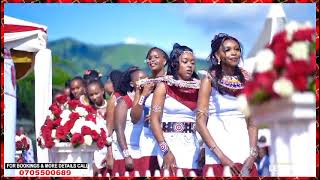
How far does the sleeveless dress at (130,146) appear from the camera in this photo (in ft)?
16.5

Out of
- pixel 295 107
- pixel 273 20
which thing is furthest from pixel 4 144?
pixel 295 107

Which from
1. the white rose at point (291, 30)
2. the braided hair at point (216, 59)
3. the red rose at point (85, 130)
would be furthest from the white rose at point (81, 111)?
the white rose at point (291, 30)

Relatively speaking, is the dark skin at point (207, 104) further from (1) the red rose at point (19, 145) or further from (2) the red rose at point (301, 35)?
(2) the red rose at point (301, 35)

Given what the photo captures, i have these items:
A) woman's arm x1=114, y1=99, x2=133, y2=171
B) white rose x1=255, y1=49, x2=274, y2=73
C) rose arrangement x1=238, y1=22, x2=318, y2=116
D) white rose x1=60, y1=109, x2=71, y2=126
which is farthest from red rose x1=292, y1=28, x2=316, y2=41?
white rose x1=60, y1=109, x2=71, y2=126

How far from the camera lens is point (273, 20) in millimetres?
5020

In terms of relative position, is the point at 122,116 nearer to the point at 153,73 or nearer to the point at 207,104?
the point at 153,73

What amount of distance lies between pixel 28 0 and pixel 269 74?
8.11 feet

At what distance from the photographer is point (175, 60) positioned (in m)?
5.06

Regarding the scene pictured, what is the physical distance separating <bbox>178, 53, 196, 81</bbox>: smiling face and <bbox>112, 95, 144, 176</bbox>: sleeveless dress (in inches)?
17.3

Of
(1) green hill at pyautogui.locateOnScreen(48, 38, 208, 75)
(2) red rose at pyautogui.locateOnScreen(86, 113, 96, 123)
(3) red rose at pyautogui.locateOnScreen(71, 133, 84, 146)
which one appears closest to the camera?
(3) red rose at pyautogui.locateOnScreen(71, 133, 84, 146)

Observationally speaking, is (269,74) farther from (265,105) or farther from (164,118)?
(164,118)

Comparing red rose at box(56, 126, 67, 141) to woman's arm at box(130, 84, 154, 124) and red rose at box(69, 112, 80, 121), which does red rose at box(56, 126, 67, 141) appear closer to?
red rose at box(69, 112, 80, 121)

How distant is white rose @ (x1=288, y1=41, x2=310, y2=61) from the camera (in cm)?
324

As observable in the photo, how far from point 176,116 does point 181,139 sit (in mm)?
175
